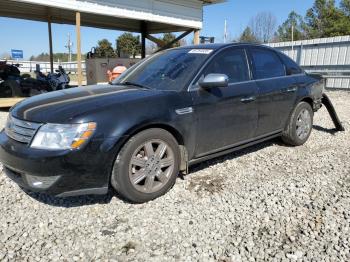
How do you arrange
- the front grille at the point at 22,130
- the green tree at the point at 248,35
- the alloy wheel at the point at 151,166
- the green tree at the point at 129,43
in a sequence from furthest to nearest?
the green tree at the point at 248,35, the green tree at the point at 129,43, the alloy wheel at the point at 151,166, the front grille at the point at 22,130

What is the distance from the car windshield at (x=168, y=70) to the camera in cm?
357

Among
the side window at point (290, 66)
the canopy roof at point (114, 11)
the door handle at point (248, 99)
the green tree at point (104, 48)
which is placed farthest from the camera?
the green tree at point (104, 48)

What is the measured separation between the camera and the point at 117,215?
3.04m

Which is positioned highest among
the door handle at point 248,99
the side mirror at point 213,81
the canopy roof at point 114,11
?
the canopy roof at point 114,11

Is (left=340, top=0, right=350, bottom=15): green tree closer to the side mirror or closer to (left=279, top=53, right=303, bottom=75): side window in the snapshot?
(left=279, top=53, right=303, bottom=75): side window

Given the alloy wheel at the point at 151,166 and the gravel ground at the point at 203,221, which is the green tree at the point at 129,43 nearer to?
the gravel ground at the point at 203,221

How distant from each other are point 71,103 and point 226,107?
1.75 m

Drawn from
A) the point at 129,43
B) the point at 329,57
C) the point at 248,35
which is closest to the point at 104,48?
the point at 129,43

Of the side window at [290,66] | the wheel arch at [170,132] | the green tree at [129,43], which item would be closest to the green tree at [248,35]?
the green tree at [129,43]

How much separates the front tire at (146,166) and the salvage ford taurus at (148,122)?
0.01 m

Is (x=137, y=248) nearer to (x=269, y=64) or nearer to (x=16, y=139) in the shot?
(x=16, y=139)

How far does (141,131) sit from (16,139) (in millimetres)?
1139

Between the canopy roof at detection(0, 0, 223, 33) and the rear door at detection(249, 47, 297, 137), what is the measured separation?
5.96 meters

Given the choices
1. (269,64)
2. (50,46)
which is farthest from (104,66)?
(269,64)
